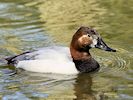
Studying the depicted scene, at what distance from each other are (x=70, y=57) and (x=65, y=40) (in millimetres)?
1670

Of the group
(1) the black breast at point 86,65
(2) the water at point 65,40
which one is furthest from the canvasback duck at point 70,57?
(2) the water at point 65,40

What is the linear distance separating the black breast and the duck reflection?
102 mm

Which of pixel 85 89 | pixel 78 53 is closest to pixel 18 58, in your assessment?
pixel 78 53

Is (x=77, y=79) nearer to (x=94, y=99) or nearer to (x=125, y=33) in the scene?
(x=94, y=99)

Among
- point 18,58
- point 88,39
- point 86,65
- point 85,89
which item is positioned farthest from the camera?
point 18,58

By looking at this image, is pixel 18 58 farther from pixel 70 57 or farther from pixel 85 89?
pixel 85 89

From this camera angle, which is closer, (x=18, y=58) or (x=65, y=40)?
(x=18, y=58)

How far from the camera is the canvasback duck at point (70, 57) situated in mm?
8148

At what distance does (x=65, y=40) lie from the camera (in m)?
9.96

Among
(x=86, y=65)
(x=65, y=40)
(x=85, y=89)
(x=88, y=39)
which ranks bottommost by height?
(x=85, y=89)

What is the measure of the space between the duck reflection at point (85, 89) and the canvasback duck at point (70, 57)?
0.16 m

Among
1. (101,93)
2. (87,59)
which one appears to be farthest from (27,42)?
(101,93)

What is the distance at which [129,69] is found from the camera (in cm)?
830

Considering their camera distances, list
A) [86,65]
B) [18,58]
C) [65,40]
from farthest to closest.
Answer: [65,40], [18,58], [86,65]
